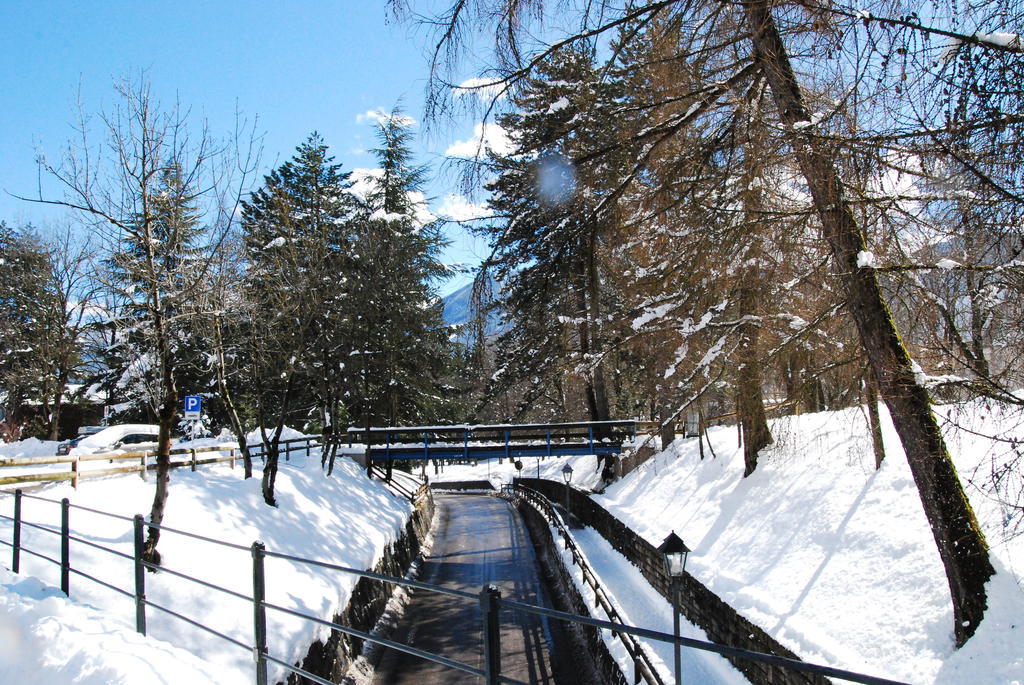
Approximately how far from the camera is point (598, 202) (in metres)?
5.57

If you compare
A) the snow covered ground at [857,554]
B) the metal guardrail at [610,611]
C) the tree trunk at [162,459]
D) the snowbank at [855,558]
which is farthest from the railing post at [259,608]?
the tree trunk at [162,459]

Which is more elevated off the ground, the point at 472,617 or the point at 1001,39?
the point at 1001,39

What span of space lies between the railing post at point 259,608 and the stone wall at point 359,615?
2.89 metres

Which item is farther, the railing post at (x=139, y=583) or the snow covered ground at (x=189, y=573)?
the railing post at (x=139, y=583)

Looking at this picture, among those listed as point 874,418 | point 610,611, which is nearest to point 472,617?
point 610,611

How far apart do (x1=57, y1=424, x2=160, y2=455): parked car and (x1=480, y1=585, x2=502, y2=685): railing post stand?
23282mm

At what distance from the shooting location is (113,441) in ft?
85.8

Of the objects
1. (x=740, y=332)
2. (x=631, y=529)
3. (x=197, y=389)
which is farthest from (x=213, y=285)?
(x=197, y=389)

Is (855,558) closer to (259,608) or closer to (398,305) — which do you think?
(259,608)

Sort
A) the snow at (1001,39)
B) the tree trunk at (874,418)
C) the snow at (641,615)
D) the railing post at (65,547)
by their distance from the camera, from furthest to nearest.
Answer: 1. the snow at (641,615)
2. the tree trunk at (874,418)
3. the railing post at (65,547)
4. the snow at (1001,39)

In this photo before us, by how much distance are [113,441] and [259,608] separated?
1032 inches

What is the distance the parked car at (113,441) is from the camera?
22953mm

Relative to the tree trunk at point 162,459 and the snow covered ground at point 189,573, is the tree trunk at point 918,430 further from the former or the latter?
the tree trunk at point 162,459

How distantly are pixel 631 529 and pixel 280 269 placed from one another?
11.4 m
